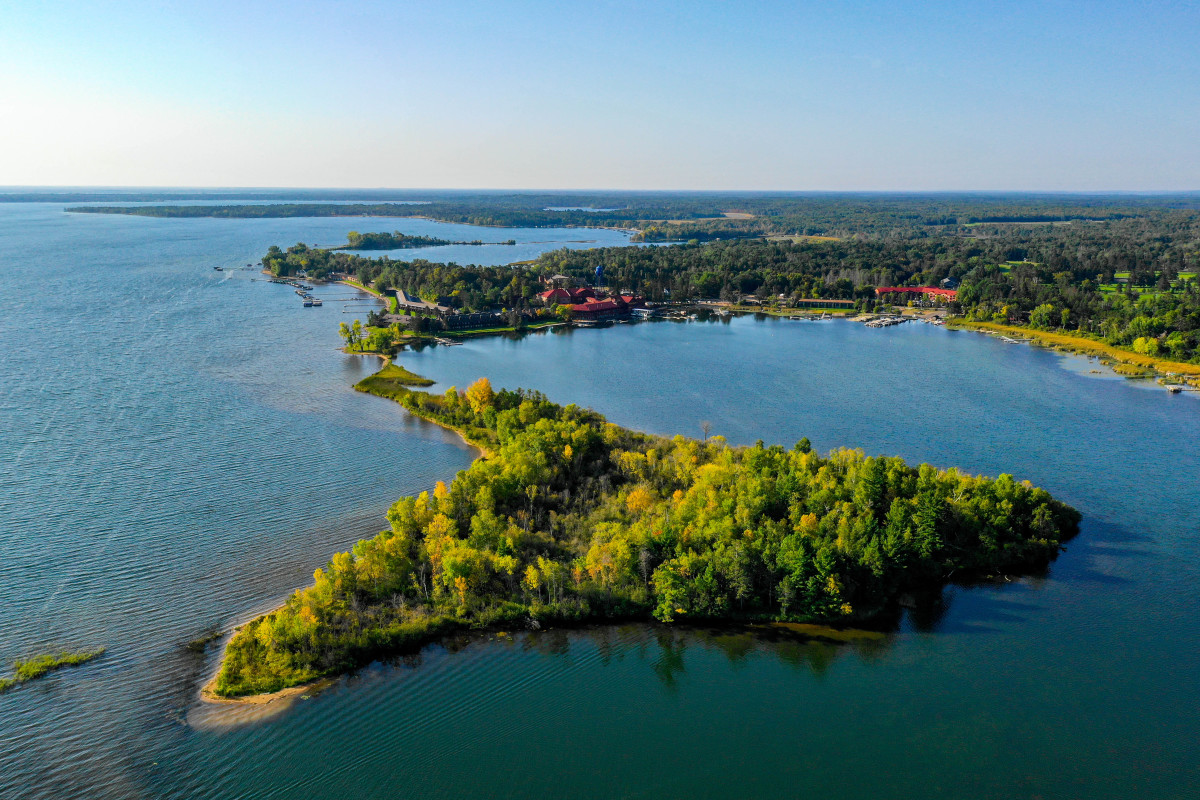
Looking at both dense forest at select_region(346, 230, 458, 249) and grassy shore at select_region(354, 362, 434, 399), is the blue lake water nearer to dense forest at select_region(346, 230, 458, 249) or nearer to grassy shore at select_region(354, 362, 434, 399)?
grassy shore at select_region(354, 362, 434, 399)

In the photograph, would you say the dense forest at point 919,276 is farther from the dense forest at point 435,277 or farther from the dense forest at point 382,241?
the dense forest at point 382,241

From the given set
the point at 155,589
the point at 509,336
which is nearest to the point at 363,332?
the point at 509,336

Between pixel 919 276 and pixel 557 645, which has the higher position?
pixel 919 276

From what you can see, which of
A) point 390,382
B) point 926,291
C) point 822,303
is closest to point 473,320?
point 390,382

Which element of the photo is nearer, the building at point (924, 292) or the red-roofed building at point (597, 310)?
the red-roofed building at point (597, 310)

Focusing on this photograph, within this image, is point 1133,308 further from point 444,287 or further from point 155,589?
point 155,589

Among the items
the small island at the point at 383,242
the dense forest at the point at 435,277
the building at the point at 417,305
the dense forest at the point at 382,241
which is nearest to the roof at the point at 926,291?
the dense forest at the point at 435,277

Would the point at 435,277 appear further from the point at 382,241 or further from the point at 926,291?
the point at 382,241
